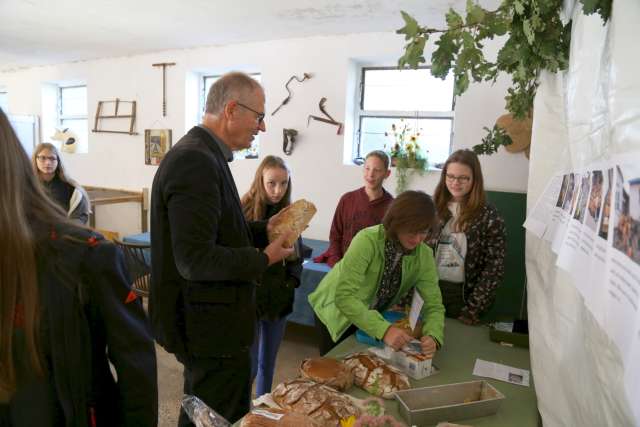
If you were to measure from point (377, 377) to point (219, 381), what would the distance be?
0.53 meters

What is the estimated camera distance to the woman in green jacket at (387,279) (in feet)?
4.94

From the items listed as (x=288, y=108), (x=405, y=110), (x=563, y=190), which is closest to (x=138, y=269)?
(x=288, y=108)

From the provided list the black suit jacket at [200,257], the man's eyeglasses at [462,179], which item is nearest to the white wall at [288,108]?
the man's eyeglasses at [462,179]

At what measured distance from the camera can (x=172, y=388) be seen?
2.75m

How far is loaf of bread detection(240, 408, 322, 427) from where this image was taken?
0.95 m

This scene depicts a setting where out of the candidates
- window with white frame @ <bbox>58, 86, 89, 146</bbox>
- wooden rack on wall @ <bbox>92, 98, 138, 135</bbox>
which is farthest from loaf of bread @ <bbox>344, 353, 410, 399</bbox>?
window with white frame @ <bbox>58, 86, 89, 146</bbox>

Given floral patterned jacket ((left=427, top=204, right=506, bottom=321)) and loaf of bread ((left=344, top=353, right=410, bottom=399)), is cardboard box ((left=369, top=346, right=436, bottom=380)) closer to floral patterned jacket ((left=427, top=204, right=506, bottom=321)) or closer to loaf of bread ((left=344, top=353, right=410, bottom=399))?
loaf of bread ((left=344, top=353, right=410, bottom=399))

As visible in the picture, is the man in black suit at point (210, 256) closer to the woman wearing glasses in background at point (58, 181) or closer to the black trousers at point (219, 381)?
the black trousers at point (219, 381)

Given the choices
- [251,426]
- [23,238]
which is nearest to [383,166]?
[251,426]

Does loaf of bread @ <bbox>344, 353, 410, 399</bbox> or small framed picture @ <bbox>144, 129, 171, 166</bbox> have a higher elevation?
small framed picture @ <bbox>144, 129, 171, 166</bbox>

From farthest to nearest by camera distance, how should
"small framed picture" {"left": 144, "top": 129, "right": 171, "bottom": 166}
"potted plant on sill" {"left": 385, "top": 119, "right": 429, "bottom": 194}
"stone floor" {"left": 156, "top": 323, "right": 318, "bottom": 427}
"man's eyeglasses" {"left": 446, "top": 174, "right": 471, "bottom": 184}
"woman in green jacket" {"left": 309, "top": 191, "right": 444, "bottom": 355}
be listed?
"small framed picture" {"left": 144, "top": 129, "right": 171, "bottom": 166}
"potted plant on sill" {"left": 385, "top": 119, "right": 429, "bottom": 194}
"stone floor" {"left": 156, "top": 323, "right": 318, "bottom": 427}
"man's eyeglasses" {"left": 446, "top": 174, "right": 471, "bottom": 184}
"woman in green jacket" {"left": 309, "top": 191, "right": 444, "bottom": 355}

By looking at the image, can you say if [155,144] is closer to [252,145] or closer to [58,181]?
[252,145]

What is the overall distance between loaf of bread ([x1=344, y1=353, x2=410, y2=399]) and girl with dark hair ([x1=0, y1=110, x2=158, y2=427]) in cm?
64

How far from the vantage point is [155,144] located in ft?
16.9
